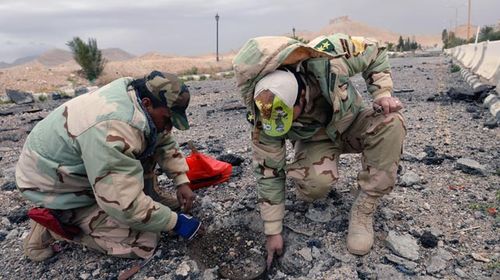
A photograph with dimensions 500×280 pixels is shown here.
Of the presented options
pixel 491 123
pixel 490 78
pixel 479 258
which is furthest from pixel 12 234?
pixel 490 78

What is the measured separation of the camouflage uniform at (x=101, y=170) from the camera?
6.79 ft

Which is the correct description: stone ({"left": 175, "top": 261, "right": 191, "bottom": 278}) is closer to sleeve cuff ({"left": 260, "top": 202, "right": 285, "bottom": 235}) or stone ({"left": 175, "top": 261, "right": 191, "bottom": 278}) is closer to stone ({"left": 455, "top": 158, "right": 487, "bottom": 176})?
sleeve cuff ({"left": 260, "top": 202, "right": 285, "bottom": 235})

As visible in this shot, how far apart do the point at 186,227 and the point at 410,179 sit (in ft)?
5.53

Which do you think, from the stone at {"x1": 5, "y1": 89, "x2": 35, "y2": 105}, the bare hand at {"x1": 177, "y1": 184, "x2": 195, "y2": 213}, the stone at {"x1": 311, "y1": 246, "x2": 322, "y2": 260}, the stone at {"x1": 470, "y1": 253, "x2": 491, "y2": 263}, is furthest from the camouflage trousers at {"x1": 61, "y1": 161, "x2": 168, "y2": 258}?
the stone at {"x1": 5, "y1": 89, "x2": 35, "y2": 105}

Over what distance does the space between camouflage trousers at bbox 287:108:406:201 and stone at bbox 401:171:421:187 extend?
0.62 meters

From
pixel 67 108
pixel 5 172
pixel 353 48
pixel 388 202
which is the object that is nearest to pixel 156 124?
pixel 67 108

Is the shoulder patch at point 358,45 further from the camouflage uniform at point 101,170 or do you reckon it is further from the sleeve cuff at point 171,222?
the sleeve cuff at point 171,222

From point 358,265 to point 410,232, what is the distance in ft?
1.46

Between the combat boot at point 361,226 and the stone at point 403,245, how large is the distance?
0.11 metres

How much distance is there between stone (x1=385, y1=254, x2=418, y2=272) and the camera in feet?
7.02

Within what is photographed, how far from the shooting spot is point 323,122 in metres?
2.50

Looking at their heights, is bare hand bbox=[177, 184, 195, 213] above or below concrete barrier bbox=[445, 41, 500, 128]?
below

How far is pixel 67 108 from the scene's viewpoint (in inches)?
89.9

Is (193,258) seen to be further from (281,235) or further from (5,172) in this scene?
(5,172)
